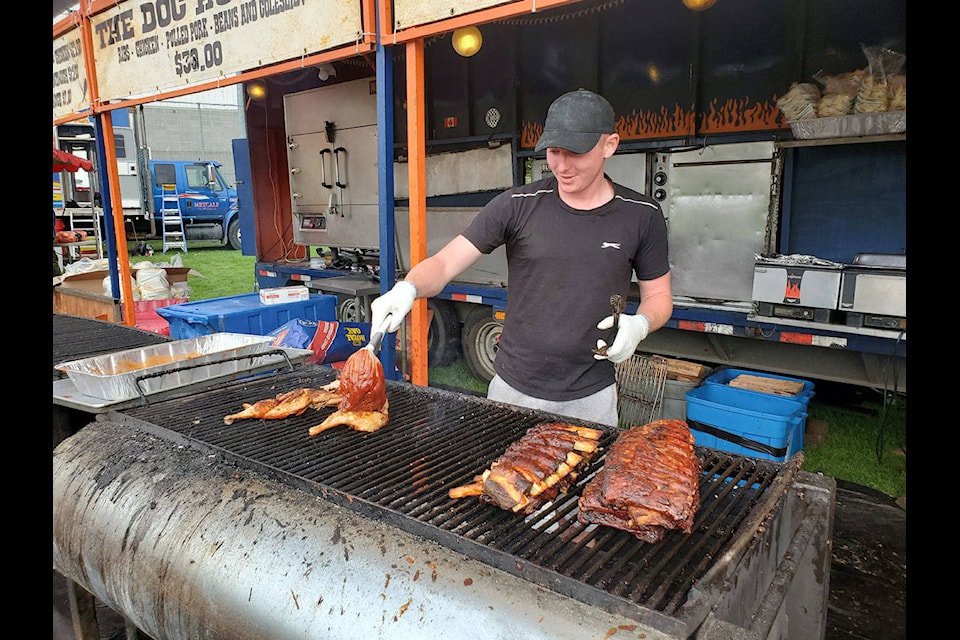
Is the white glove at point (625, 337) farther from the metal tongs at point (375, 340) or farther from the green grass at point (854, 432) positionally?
the green grass at point (854, 432)

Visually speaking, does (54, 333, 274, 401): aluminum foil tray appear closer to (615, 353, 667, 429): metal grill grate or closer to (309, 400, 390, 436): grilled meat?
(309, 400, 390, 436): grilled meat

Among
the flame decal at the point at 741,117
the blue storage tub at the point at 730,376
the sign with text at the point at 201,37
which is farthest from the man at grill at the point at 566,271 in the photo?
the flame decal at the point at 741,117

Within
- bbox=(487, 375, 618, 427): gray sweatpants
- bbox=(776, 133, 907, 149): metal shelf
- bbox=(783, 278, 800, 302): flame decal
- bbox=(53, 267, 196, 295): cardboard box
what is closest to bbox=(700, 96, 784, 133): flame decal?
bbox=(776, 133, 907, 149): metal shelf

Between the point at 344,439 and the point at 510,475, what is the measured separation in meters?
0.93

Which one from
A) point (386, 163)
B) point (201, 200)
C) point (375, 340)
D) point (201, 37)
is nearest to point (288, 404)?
point (375, 340)

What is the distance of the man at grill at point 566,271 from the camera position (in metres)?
2.96

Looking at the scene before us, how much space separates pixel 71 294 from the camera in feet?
29.6

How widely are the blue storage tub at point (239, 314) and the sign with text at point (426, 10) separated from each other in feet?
11.3

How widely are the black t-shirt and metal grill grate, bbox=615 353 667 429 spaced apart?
2.91 m

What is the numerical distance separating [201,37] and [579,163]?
5.07m

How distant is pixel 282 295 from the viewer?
6.96 metres

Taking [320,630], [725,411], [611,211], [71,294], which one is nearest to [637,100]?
Answer: [725,411]

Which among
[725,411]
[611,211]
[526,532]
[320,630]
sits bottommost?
[725,411]

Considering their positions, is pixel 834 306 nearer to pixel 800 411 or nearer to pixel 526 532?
pixel 800 411
